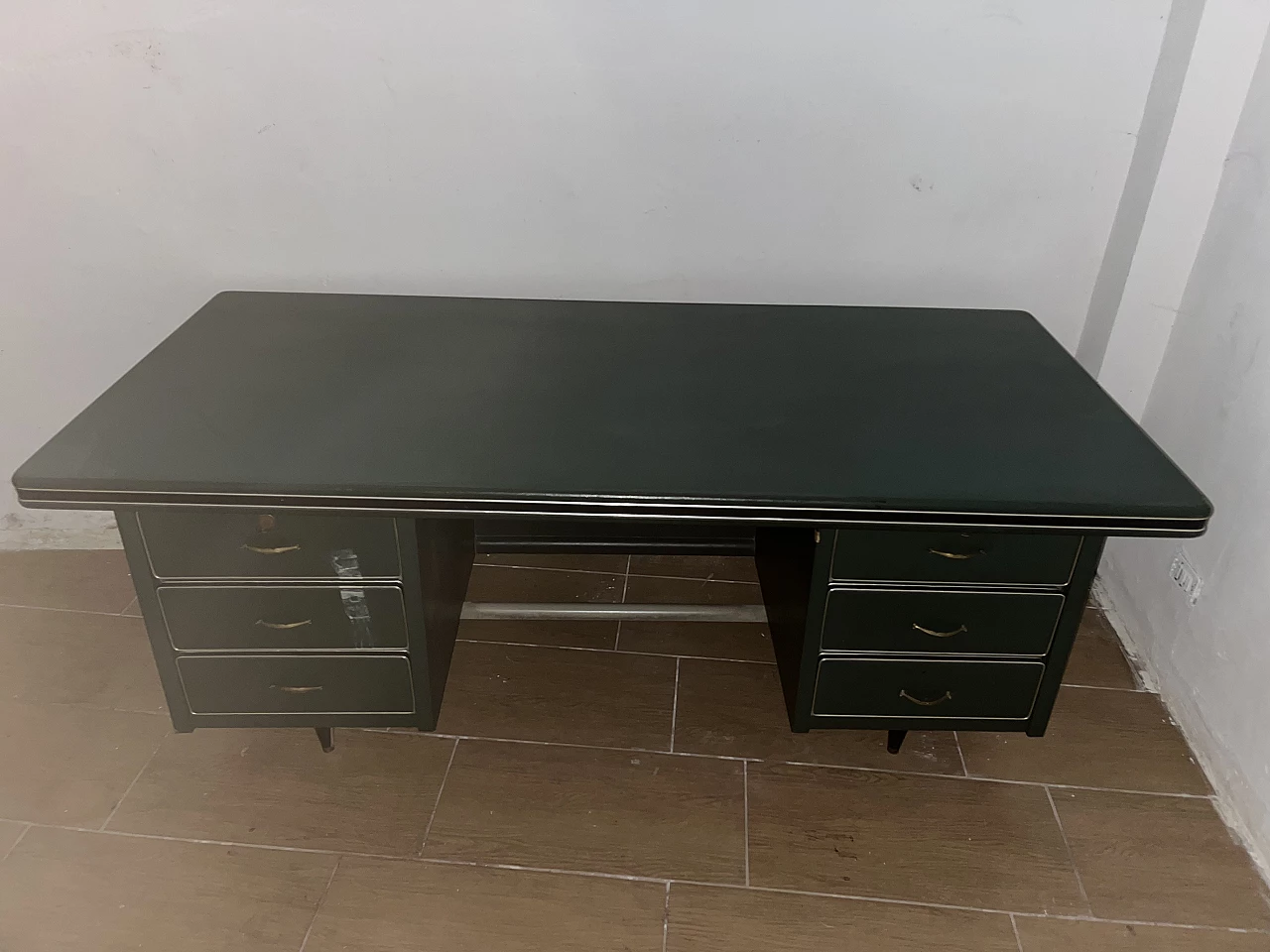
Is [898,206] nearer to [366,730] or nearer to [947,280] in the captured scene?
[947,280]

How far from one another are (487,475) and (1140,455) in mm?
996

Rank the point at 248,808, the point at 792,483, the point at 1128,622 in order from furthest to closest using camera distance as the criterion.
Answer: the point at 1128,622
the point at 248,808
the point at 792,483

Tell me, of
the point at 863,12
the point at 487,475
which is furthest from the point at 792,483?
the point at 863,12

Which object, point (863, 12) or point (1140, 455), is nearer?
point (1140, 455)

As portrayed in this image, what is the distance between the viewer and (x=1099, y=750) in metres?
1.70

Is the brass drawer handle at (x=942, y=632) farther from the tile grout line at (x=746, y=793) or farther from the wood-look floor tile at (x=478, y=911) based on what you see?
the wood-look floor tile at (x=478, y=911)

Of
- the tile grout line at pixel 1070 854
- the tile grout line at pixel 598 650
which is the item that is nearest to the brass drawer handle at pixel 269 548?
the tile grout line at pixel 598 650

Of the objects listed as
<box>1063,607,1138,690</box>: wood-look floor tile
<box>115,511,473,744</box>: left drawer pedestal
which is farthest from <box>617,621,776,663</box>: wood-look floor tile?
<box>1063,607,1138,690</box>: wood-look floor tile

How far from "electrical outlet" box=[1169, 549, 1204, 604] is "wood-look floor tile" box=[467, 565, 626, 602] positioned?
1180 mm

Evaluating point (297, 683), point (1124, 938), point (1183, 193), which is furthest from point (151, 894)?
point (1183, 193)

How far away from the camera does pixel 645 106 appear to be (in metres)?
1.74

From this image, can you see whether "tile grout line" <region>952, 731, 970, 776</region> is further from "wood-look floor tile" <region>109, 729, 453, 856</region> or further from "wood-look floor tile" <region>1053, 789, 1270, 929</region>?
"wood-look floor tile" <region>109, 729, 453, 856</region>

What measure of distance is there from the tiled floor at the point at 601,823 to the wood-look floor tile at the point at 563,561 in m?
0.29

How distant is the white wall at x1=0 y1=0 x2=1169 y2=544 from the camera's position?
5.51 ft
